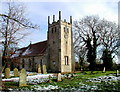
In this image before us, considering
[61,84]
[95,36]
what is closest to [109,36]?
[95,36]

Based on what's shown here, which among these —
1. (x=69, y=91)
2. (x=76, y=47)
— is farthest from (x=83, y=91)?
(x=76, y=47)

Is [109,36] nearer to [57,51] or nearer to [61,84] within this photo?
[57,51]

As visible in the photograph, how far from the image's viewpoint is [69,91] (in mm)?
8672

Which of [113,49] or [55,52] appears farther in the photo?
[113,49]

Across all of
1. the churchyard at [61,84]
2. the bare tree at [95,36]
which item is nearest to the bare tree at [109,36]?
the bare tree at [95,36]

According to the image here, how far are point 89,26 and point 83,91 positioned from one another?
28600 mm

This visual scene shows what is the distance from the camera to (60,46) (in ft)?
99.7

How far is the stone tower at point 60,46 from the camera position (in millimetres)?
30406

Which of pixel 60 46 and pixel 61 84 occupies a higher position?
pixel 60 46

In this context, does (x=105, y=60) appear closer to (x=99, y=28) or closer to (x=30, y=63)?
(x=99, y=28)

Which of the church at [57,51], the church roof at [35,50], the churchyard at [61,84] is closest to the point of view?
the churchyard at [61,84]

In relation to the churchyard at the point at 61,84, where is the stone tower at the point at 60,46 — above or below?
above

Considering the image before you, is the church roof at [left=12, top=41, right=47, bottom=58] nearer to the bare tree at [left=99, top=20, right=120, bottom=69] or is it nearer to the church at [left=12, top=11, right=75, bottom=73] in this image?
the church at [left=12, top=11, right=75, bottom=73]

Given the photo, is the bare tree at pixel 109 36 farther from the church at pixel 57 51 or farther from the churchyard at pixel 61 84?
the churchyard at pixel 61 84
